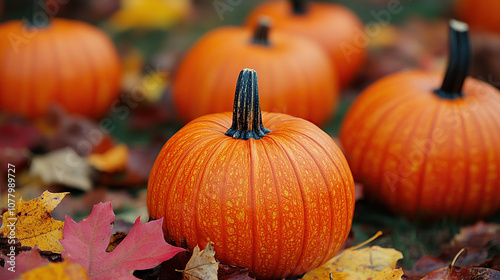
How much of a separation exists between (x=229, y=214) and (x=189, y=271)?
8.1 inches

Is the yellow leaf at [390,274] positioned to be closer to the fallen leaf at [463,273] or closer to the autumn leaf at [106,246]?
the fallen leaf at [463,273]

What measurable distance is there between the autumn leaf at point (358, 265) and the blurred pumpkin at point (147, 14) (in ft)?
11.1

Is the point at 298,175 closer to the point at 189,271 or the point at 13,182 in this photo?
the point at 189,271

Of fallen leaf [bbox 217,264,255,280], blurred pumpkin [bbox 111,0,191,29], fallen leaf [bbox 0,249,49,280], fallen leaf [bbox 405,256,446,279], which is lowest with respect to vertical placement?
fallen leaf [bbox 405,256,446,279]

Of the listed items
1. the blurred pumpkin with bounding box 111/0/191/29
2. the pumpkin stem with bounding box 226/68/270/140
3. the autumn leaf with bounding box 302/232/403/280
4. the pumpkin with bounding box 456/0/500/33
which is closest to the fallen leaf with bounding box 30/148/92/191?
the pumpkin stem with bounding box 226/68/270/140

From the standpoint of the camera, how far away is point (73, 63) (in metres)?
3.11

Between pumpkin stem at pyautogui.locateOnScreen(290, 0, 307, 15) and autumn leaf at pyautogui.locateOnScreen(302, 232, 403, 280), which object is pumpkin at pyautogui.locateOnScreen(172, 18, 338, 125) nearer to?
pumpkin stem at pyautogui.locateOnScreen(290, 0, 307, 15)

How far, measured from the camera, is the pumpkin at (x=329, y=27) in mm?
3604

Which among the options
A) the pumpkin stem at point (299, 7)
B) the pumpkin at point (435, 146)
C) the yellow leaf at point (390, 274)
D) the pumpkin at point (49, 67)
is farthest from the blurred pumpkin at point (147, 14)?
the yellow leaf at point (390, 274)

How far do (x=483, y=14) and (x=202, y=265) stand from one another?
3927 mm

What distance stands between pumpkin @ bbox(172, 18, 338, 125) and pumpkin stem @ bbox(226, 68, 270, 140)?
109 cm

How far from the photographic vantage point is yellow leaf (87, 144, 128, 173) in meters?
2.63

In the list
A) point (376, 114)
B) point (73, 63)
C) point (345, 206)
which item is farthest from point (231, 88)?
point (345, 206)

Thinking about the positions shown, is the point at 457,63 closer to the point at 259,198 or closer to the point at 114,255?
the point at 259,198
